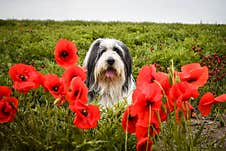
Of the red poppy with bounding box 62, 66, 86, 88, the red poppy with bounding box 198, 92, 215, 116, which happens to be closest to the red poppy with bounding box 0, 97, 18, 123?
the red poppy with bounding box 62, 66, 86, 88

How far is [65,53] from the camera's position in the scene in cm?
208

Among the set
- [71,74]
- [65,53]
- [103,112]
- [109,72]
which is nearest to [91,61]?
[109,72]

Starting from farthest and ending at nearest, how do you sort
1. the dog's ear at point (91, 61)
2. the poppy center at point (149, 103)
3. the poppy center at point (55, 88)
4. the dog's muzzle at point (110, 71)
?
the dog's ear at point (91, 61) < the dog's muzzle at point (110, 71) < the poppy center at point (55, 88) < the poppy center at point (149, 103)

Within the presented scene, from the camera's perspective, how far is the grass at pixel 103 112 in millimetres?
2141

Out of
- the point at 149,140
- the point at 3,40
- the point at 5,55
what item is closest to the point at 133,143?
the point at 149,140

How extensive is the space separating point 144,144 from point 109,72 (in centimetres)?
271

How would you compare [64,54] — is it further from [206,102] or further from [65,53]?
[206,102]

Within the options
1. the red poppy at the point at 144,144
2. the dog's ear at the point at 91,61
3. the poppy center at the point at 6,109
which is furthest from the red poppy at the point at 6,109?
the dog's ear at the point at 91,61

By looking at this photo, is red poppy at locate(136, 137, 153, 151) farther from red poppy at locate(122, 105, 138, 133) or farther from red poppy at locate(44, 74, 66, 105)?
red poppy at locate(44, 74, 66, 105)

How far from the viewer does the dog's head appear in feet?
14.4

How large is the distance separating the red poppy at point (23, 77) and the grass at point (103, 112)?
10.3 inches

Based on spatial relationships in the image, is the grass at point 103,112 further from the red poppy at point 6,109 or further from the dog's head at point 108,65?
the dog's head at point 108,65

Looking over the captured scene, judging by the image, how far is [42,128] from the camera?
2.32 metres

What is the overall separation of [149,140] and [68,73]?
0.65 metres
